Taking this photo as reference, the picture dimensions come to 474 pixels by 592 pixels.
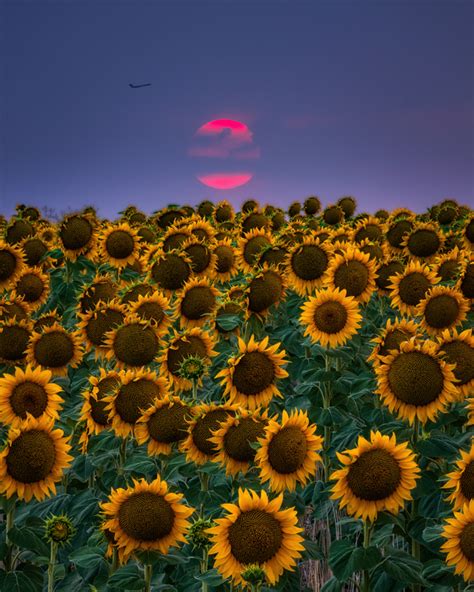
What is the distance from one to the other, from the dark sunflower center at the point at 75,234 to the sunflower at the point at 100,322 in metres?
1.72

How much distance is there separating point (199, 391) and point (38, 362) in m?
1.51

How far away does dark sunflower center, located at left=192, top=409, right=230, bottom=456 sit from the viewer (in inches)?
172

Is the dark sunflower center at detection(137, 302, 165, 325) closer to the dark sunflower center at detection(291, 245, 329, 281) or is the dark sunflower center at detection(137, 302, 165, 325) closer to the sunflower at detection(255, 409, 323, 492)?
the dark sunflower center at detection(291, 245, 329, 281)

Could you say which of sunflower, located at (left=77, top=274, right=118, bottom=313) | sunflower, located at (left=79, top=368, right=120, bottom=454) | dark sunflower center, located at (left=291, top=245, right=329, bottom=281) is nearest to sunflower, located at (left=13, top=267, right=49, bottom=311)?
sunflower, located at (left=77, top=274, right=118, bottom=313)

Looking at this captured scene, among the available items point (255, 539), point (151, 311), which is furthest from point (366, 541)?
point (151, 311)

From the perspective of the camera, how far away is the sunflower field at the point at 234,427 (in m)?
3.73

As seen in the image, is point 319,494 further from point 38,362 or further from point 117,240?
point 117,240

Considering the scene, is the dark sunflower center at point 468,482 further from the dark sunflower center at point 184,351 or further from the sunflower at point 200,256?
the sunflower at point 200,256

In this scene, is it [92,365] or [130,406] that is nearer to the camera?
[130,406]

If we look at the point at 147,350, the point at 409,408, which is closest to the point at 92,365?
the point at 147,350

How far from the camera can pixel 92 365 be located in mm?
6738

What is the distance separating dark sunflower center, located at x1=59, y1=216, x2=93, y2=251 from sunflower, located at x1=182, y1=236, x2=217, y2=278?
119cm

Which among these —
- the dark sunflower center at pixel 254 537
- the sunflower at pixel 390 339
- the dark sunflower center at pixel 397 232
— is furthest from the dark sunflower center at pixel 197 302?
the dark sunflower center at pixel 397 232

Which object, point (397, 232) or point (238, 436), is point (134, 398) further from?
point (397, 232)
